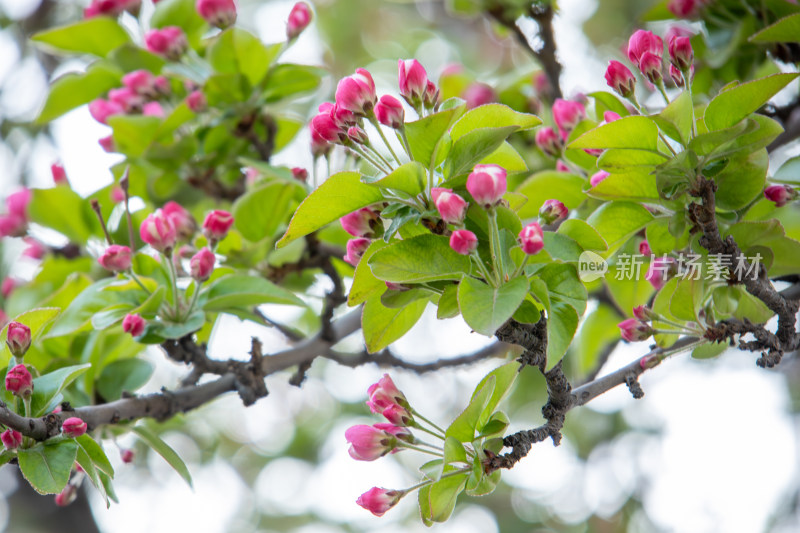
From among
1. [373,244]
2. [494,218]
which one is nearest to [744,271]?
[494,218]

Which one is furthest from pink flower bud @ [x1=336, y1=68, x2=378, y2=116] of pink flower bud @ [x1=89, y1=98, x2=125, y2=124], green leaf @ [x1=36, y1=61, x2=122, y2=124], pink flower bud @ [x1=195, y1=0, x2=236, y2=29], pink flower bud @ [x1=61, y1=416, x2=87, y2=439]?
green leaf @ [x1=36, y1=61, x2=122, y2=124]

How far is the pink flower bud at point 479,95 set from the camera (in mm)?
1989

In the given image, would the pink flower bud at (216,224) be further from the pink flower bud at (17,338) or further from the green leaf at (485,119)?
the green leaf at (485,119)

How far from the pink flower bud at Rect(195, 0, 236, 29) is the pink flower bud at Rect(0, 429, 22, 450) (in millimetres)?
1060

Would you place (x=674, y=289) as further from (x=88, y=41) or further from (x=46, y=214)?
(x=88, y=41)

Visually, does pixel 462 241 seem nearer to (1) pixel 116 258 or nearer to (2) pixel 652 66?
(2) pixel 652 66

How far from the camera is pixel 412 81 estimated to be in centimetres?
109

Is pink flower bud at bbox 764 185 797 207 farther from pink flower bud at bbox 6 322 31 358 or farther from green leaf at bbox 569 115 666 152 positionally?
pink flower bud at bbox 6 322 31 358

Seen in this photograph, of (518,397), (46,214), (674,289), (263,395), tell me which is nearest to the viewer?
(674,289)

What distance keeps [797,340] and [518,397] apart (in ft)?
7.63

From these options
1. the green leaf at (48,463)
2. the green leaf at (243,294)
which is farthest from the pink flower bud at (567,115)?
the green leaf at (48,463)

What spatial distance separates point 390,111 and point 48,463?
0.73 m

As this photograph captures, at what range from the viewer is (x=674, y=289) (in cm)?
124

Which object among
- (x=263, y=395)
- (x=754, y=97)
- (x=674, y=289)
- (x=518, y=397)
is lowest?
(x=518, y=397)
